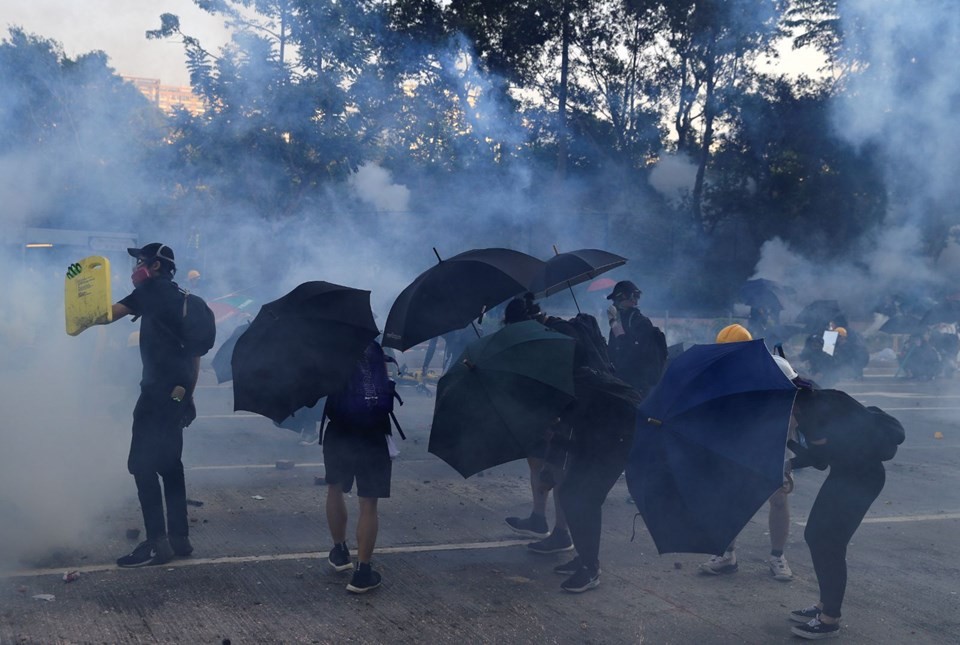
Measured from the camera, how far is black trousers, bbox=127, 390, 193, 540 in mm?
5004

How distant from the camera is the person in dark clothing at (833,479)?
13.9ft

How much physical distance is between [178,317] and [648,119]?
Answer: 18708 mm

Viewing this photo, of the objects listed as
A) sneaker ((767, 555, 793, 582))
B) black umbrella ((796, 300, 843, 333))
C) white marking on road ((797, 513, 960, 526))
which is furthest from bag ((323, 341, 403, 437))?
black umbrella ((796, 300, 843, 333))

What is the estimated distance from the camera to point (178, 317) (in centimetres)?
509

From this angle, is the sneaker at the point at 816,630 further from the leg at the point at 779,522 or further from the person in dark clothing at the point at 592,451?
the person in dark clothing at the point at 592,451

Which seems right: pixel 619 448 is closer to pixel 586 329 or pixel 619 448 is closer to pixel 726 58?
pixel 586 329

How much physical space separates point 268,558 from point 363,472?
0.91m

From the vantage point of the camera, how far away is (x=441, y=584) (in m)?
4.88

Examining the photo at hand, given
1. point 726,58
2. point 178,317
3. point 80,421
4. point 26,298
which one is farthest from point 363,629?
point 726,58

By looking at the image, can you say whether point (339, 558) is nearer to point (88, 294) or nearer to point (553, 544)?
point (553, 544)

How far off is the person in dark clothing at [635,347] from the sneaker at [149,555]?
3404 millimetres

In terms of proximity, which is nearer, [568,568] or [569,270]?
[568,568]

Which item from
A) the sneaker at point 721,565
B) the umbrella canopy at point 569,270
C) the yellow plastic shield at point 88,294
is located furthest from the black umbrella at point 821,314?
the yellow plastic shield at point 88,294

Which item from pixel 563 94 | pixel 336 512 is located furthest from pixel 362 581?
pixel 563 94
